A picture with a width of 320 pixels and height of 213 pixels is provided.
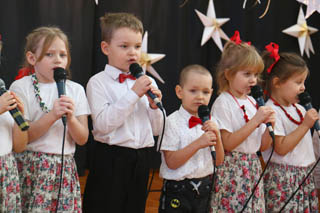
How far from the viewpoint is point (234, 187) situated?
2293mm

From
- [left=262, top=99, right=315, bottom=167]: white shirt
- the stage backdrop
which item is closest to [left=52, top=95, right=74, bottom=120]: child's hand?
[left=262, top=99, right=315, bottom=167]: white shirt

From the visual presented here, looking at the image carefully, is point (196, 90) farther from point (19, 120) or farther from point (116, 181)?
point (19, 120)

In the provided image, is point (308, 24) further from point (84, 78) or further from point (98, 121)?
point (98, 121)

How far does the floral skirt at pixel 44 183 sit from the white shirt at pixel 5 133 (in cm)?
12

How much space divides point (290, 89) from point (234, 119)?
44 cm

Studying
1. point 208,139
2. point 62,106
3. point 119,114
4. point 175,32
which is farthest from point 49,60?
point 175,32

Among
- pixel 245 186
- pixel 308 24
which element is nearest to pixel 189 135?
pixel 245 186

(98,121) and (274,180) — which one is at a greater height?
(98,121)

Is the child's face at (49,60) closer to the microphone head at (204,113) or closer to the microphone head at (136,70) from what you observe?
the microphone head at (136,70)

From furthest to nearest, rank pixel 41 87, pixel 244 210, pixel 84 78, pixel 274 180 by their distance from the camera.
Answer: pixel 84 78
pixel 274 180
pixel 244 210
pixel 41 87

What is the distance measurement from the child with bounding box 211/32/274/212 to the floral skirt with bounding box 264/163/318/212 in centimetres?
14

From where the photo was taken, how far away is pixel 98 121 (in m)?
2.01

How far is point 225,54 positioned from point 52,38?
3.34 feet

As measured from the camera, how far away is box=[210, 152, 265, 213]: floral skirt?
2283 mm
